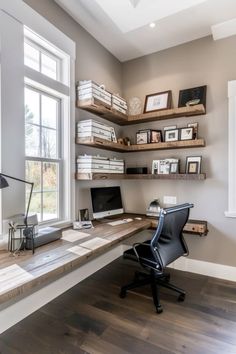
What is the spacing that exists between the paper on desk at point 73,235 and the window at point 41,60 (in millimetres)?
1682

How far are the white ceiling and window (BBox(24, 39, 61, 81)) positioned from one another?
1.78 ft

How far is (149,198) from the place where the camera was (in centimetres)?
330

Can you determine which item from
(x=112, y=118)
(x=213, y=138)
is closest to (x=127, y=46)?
(x=112, y=118)

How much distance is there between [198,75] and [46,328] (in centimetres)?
327

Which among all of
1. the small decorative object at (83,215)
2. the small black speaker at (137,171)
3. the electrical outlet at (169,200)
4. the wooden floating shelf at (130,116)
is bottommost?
the small decorative object at (83,215)

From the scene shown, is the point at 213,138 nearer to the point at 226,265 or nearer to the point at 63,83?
the point at 226,265

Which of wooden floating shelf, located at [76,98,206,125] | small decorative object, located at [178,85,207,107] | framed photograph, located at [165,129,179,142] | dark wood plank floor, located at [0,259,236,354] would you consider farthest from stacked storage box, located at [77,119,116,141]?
dark wood plank floor, located at [0,259,236,354]

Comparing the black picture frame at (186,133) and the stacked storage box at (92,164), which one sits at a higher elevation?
the black picture frame at (186,133)

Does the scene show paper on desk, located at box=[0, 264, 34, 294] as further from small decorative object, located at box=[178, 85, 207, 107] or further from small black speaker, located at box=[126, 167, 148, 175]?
small decorative object, located at box=[178, 85, 207, 107]

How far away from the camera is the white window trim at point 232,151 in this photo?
268 cm

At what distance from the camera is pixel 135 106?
10.9 ft

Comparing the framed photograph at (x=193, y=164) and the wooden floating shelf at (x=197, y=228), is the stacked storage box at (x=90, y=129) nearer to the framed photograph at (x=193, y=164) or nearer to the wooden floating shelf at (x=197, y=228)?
the framed photograph at (x=193, y=164)

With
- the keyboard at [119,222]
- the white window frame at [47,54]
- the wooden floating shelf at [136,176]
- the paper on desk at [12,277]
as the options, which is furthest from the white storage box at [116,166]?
the paper on desk at [12,277]

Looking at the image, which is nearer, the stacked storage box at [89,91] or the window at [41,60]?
the window at [41,60]
